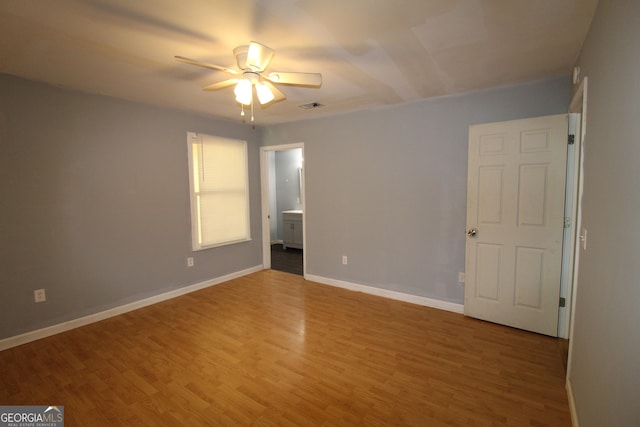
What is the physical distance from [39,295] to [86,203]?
3.13ft

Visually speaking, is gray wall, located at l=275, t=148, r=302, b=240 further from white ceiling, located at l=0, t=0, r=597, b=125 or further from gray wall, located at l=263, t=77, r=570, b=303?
white ceiling, located at l=0, t=0, r=597, b=125

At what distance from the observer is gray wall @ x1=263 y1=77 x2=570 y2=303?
310 cm

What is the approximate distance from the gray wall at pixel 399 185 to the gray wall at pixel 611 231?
4.37 feet

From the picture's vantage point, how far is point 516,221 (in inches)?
110

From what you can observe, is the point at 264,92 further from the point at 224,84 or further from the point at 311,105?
the point at 311,105

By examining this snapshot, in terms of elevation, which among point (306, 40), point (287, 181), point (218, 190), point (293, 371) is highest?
point (306, 40)

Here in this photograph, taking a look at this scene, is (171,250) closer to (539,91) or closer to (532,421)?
(532,421)

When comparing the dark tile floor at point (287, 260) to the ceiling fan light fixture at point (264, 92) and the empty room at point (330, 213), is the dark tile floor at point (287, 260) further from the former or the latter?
the ceiling fan light fixture at point (264, 92)

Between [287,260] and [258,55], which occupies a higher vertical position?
[258,55]

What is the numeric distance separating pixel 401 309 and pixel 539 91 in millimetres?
2608

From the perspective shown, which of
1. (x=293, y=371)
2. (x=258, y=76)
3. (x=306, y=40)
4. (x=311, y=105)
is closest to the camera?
(x=306, y=40)

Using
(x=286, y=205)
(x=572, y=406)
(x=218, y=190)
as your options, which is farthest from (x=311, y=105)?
(x=286, y=205)

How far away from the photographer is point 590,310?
153cm

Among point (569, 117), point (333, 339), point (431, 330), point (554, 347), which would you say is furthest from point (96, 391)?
point (569, 117)
